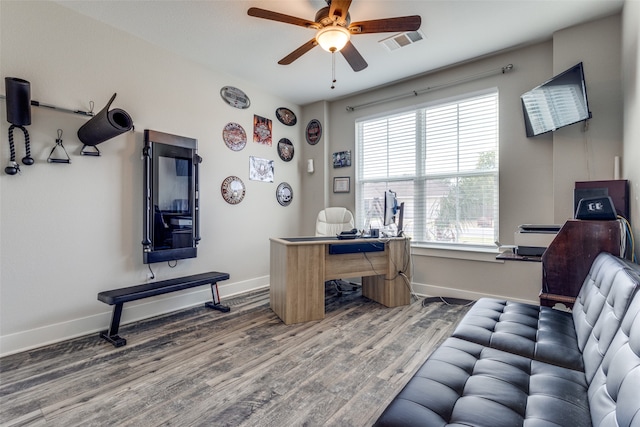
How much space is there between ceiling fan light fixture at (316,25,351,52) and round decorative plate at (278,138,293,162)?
2388mm

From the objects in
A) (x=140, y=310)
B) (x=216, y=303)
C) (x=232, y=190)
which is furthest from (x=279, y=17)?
Result: (x=140, y=310)

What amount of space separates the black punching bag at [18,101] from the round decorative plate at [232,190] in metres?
1.85

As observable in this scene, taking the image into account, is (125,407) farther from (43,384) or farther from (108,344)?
(108,344)

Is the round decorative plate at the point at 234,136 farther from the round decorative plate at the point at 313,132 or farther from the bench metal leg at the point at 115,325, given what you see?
the bench metal leg at the point at 115,325

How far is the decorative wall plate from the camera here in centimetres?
377

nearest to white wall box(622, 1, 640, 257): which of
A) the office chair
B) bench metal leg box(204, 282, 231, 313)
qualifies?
the office chair

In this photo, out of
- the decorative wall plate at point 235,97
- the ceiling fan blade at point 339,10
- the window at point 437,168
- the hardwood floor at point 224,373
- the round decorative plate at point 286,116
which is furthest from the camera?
the round decorative plate at point 286,116

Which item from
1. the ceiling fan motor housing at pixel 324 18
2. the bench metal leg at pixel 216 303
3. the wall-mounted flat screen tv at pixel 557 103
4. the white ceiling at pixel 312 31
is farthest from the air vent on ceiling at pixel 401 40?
the bench metal leg at pixel 216 303

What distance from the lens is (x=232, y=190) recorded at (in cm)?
387

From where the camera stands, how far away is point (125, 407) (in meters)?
1.67

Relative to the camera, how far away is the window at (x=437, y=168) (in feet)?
11.4

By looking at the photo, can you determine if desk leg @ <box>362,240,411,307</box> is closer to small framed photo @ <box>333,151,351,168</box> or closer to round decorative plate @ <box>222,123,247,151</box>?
small framed photo @ <box>333,151,351,168</box>

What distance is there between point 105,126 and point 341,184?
10.1 ft

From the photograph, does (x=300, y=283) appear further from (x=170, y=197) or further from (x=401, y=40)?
(x=401, y=40)
